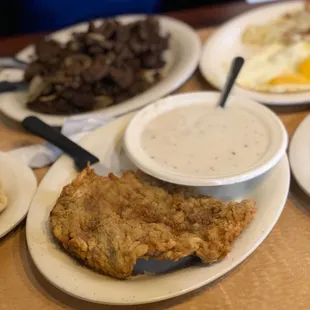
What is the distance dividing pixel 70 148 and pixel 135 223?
1.39 feet

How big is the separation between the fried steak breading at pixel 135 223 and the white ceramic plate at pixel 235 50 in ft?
1.97

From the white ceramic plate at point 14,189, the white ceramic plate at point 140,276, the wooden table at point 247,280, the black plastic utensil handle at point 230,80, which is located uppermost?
the black plastic utensil handle at point 230,80

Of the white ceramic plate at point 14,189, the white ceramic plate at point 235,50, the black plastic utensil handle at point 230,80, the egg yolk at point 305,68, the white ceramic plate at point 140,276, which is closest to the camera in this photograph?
the white ceramic plate at point 140,276

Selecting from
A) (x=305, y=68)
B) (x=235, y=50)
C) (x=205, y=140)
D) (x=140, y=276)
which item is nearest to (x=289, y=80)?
(x=305, y=68)

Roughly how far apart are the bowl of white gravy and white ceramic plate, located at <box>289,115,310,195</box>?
0.24 ft

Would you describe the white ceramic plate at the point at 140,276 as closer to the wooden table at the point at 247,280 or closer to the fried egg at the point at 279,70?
the wooden table at the point at 247,280

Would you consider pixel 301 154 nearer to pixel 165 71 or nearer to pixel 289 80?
pixel 289 80

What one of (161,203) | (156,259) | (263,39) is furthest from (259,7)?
(156,259)

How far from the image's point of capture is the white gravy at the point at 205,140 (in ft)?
4.35

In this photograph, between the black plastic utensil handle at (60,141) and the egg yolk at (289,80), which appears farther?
the egg yolk at (289,80)

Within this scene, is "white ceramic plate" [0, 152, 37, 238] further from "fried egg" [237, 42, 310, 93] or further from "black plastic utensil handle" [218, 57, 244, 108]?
"fried egg" [237, 42, 310, 93]

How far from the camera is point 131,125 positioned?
4.89 feet

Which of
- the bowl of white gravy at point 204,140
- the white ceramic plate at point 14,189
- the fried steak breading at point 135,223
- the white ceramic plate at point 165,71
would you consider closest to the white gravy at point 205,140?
the bowl of white gravy at point 204,140

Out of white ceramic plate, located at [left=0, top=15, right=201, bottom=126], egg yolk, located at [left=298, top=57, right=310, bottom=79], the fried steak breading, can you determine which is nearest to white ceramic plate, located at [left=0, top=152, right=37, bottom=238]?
the fried steak breading
